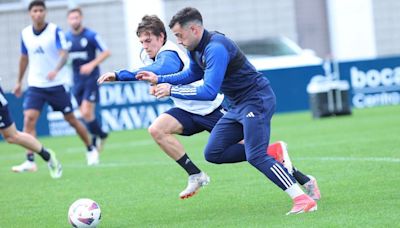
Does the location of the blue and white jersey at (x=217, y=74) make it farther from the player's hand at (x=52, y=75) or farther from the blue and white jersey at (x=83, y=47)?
the blue and white jersey at (x=83, y=47)

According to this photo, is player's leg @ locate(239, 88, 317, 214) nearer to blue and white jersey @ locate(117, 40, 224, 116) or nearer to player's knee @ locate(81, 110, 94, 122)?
blue and white jersey @ locate(117, 40, 224, 116)

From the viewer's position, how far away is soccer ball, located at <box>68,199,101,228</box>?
26.9 ft

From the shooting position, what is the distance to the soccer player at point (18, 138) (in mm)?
12227

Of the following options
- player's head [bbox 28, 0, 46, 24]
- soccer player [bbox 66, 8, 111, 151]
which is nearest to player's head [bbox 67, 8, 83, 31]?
soccer player [bbox 66, 8, 111, 151]

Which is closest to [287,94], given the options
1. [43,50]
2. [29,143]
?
[43,50]

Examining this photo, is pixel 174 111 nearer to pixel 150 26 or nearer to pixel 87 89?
pixel 150 26

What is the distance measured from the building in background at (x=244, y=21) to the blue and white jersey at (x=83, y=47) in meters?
11.3

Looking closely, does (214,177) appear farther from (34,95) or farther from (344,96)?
(344,96)

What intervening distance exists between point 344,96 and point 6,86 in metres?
10.6

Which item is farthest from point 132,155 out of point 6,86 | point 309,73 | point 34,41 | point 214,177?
point 6,86

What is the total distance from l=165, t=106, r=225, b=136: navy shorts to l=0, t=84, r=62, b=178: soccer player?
3111 mm

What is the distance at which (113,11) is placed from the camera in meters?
28.7

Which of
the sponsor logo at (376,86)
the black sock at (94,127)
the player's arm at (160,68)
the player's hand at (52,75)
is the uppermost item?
the player's arm at (160,68)

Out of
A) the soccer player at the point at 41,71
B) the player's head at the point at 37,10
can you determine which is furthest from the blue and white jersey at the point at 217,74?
the soccer player at the point at 41,71
